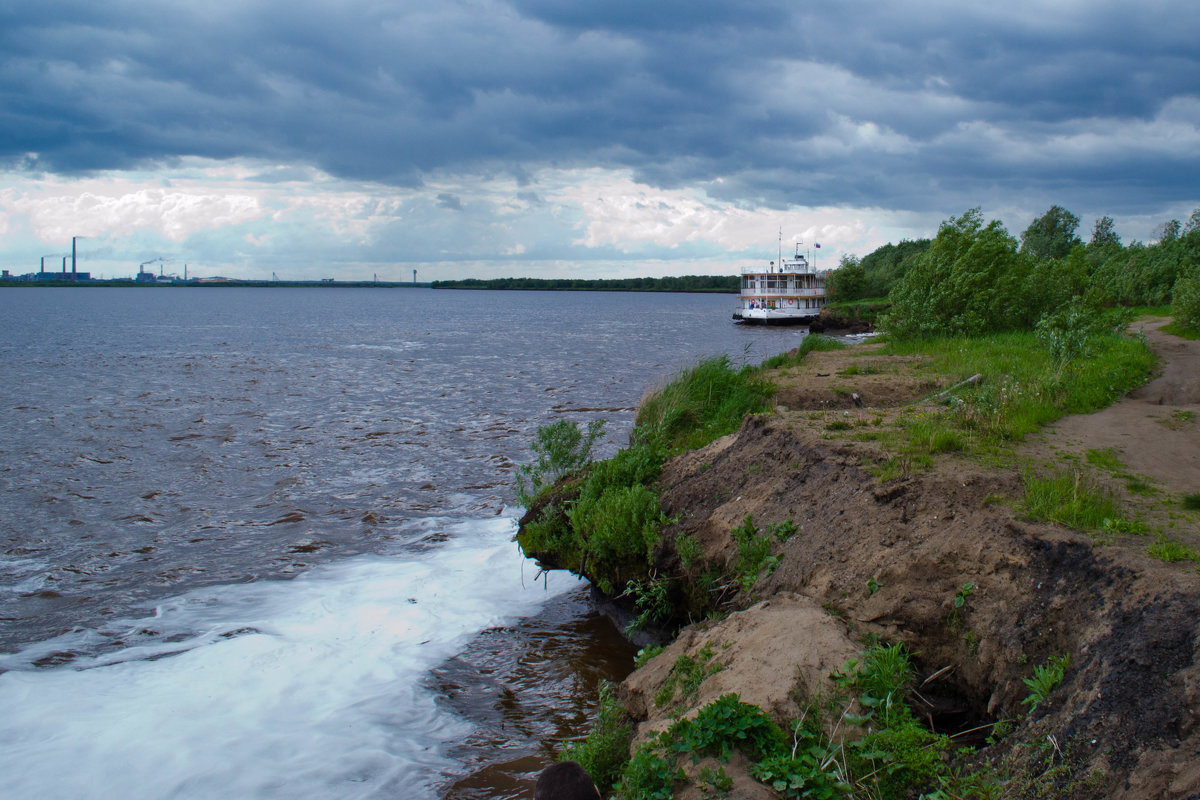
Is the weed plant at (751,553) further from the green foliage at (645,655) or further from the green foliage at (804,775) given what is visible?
the green foliage at (804,775)

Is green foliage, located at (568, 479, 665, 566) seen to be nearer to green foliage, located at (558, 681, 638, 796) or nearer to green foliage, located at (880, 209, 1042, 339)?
green foliage, located at (558, 681, 638, 796)

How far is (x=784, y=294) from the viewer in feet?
259

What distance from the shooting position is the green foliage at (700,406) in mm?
13938

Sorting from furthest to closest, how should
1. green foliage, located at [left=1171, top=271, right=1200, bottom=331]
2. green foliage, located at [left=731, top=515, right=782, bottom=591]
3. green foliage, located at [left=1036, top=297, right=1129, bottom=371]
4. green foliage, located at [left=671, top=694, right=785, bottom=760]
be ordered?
green foliage, located at [left=1171, top=271, right=1200, bottom=331], green foliage, located at [left=1036, top=297, right=1129, bottom=371], green foliage, located at [left=731, top=515, right=782, bottom=591], green foliage, located at [left=671, top=694, right=785, bottom=760]

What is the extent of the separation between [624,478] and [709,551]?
2.82 metres

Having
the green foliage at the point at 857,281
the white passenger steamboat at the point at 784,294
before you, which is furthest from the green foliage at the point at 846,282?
the white passenger steamboat at the point at 784,294

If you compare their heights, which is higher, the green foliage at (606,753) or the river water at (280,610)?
the green foliage at (606,753)

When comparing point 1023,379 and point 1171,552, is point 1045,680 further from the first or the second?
point 1023,379

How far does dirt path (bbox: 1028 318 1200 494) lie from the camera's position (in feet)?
27.6

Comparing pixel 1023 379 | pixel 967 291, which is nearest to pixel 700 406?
pixel 1023 379

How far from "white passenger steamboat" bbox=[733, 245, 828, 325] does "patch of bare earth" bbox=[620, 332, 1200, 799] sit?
70.6 m

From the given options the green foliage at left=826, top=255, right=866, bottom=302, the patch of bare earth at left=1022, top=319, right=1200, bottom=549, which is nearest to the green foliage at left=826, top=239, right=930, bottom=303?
the green foliage at left=826, top=255, right=866, bottom=302

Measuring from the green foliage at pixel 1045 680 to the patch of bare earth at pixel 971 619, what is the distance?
5 centimetres

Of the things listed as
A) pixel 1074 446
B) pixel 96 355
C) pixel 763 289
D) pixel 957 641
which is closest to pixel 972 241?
pixel 1074 446
